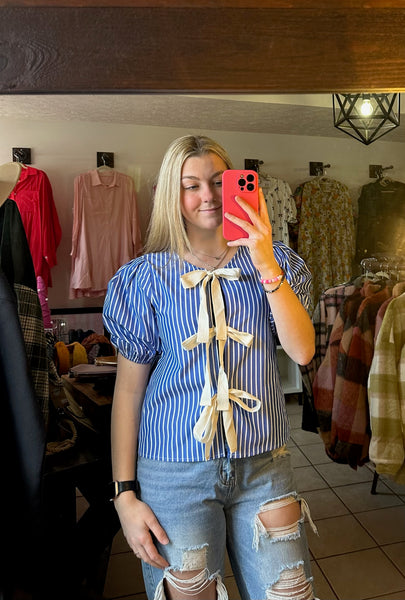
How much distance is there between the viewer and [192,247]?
72cm

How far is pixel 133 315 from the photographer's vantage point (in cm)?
69

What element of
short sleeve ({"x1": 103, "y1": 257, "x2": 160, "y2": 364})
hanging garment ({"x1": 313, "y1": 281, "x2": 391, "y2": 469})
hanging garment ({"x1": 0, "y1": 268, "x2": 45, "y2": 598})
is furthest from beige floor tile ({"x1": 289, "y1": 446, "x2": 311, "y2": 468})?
hanging garment ({"x1": 0, "y1": 268, "x2": 45, "y2": 598})

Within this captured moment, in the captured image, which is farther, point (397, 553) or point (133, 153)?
point (397, 553)

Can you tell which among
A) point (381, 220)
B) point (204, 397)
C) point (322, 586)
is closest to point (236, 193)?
point (204, 397)

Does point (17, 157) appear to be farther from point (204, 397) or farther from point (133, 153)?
point (204, 397)

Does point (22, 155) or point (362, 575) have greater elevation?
point (22, 155)

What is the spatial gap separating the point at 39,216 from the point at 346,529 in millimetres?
766

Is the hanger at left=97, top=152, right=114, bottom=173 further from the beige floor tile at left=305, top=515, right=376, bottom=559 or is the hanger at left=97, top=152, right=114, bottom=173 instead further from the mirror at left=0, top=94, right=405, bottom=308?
the beige floor tile at left=305, top=515, right=376, bottom=559

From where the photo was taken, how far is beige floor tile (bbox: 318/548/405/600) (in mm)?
851

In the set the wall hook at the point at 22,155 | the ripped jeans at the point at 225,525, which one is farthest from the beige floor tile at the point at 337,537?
the wall hook at the point at 22,155

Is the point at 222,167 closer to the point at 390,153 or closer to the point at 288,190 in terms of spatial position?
the point at 288,190

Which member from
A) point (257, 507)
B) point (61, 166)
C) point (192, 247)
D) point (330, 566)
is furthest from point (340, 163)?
point (330, 566)

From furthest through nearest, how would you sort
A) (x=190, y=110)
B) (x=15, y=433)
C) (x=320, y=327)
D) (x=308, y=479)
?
(x=320, y=327) → (x=308, y=479) → (x=190, y=110) → (x=15, y=433)

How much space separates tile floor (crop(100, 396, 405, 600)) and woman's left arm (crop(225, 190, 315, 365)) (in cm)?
20
